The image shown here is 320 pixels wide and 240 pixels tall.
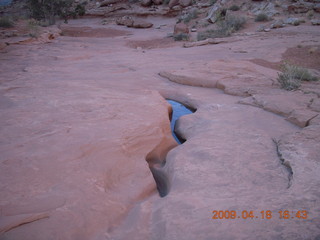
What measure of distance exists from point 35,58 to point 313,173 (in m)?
8.85

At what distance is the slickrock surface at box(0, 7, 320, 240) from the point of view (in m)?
2.06

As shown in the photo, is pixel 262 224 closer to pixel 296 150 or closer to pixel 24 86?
pixel 296 150

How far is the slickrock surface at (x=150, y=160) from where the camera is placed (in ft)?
6.75

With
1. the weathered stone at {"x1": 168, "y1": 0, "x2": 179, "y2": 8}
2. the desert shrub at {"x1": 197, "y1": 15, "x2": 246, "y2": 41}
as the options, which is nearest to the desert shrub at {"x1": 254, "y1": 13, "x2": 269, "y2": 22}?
the desert shrub at {"x1": 197, "y1": 15, "x2": 246, "y2": 41}

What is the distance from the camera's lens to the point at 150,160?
11.6ft

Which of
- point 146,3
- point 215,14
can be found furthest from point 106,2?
point 215,14

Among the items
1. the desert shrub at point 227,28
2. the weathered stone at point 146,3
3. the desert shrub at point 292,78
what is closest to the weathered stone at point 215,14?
the desert shrub at point 227,28

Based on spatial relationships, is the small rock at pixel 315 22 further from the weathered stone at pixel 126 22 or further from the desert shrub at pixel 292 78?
the weathered stone at pixel 126 22

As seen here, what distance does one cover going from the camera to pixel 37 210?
2.19 metres

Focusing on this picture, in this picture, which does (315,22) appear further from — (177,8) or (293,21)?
(177,8)

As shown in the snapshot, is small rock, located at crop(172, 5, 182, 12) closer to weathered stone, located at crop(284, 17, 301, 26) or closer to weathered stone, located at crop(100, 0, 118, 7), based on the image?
weathered stone, located at crop(100, 0, 118, 7)
